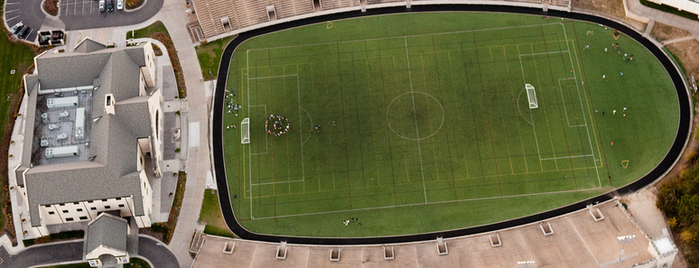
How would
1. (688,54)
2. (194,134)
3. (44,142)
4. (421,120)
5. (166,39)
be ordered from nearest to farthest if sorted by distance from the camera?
(44,142) → (421,120) → (194,134) → (688,54) → (166,39)

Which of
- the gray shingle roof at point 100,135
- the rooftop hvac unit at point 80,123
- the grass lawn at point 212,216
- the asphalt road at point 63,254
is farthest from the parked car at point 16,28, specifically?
the grass lawn at point 212,216

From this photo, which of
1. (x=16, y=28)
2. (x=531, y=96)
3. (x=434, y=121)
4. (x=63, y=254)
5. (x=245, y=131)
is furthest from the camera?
(x=16, y=28)

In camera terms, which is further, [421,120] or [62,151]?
[421,120]

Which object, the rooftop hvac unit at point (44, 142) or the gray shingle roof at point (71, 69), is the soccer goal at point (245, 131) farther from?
the rooftop hvac unit at point (44, 142)

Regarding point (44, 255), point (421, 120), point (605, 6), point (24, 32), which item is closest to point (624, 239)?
point (421, 120)

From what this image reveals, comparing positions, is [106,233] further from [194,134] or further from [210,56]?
[210,56]

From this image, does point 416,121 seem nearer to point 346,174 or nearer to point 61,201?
point 346,174

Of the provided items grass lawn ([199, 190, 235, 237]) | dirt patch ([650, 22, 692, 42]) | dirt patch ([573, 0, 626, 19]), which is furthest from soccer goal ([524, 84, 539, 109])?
grass lawn ([199, 190, 235, 237])

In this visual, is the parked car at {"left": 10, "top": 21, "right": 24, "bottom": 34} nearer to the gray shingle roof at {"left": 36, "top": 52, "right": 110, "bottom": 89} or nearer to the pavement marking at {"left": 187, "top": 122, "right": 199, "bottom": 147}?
the gray shingle roof at {"left": 36, "top": 52, "right": 110, "bottom": 89}
